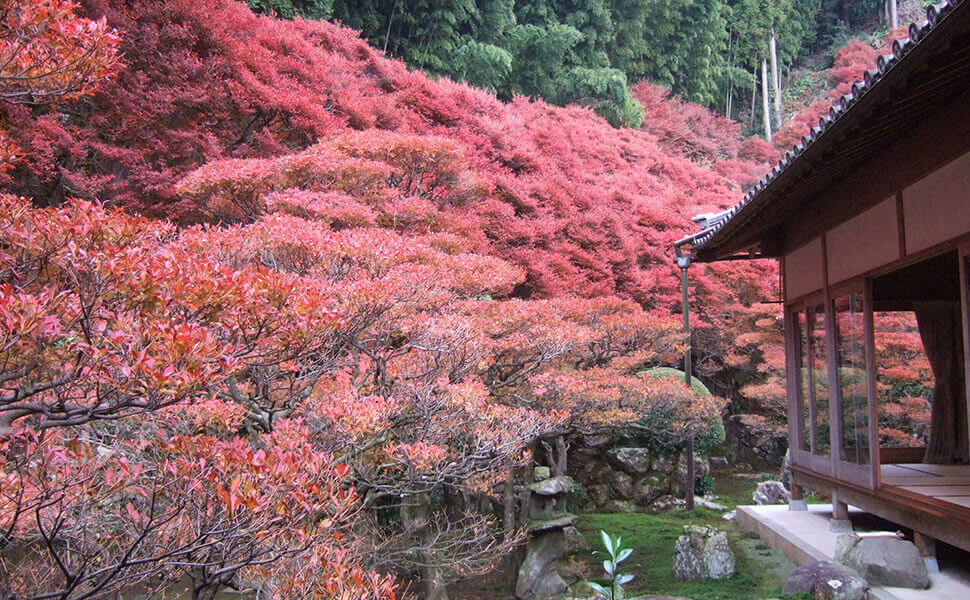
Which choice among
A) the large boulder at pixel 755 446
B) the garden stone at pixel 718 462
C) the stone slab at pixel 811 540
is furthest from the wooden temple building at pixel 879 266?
the large boulder at pixel 755 446

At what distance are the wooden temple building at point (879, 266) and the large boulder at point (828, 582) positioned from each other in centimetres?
63

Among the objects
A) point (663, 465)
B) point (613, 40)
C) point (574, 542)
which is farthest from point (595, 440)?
point (613, 40)

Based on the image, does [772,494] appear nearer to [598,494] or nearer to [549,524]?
[598,494]

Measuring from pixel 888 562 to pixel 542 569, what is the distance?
3302 millimetres

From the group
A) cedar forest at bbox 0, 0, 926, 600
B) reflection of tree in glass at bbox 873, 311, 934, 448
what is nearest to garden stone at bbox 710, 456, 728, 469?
cedar forest at bbox 0, 0, 926, 600

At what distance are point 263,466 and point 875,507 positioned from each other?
15.7 feet

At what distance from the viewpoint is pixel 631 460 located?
1093 centimetres

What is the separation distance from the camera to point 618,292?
11852 mm

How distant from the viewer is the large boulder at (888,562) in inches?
162

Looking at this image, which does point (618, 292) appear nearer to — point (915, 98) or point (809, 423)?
point (809, 423)

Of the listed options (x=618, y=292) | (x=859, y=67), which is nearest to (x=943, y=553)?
(x=618, y=292)

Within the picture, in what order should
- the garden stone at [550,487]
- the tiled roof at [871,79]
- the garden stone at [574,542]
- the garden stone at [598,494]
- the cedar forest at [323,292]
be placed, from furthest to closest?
the garden stone at [598,494]
the garden stone at [574,542]
the garden stone at [550,487]
the tiled roof at [871,79]
the cedar forest at [323,292]

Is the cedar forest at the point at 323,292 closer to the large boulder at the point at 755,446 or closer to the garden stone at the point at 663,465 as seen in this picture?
the garden stone at the point at 663,465

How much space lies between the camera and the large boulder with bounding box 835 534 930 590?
4109 millimetres
